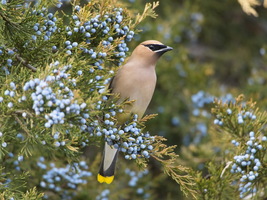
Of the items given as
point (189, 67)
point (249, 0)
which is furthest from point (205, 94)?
point (249, 0)

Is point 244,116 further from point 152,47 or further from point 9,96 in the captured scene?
point 9,96

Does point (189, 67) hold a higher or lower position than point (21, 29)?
lower

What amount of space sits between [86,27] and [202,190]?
110 centimetres

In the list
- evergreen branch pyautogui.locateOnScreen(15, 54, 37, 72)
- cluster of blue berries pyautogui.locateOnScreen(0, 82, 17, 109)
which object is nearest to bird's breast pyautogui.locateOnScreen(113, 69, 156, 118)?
evergreen branch pyautogui.locateOnScreen(15, 54, 37, 72)

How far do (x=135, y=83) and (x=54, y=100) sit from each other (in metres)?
1.23

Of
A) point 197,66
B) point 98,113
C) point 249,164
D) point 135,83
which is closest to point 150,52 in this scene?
point 135,83

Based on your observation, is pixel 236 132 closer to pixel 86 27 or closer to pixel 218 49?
pixel 86 27

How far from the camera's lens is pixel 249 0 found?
3164 millimetres

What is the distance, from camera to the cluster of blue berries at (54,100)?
6.16 feet

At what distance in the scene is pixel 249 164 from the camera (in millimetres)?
2672

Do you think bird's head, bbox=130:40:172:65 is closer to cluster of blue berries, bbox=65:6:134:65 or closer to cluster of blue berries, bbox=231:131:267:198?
cluster of blue berries, bbox=65:6:134:65

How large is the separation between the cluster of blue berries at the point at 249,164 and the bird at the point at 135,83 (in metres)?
0.70

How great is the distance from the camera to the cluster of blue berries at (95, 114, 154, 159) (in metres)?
2.32

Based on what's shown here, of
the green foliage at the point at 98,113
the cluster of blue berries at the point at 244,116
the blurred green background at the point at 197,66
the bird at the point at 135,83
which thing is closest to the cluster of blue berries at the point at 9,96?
the green foliage at the point at 98,113
